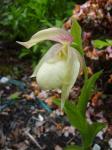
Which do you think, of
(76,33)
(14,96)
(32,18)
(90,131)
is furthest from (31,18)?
(76,33)

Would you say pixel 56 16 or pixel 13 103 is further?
pixel 56 16

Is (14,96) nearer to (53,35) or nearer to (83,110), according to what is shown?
(83,110)

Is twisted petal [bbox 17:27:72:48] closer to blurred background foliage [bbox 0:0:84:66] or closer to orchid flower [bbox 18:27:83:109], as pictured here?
orchid flower [bbox 18:27:83:109]

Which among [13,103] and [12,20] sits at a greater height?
[12,20]

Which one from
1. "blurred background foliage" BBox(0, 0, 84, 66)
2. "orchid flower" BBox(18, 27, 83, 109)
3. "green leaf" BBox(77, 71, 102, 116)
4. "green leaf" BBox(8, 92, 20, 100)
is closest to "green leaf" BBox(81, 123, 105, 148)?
"green leaf" BBox(77, 71, 102, 116)

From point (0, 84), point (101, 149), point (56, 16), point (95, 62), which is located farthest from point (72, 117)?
point (56, 16)

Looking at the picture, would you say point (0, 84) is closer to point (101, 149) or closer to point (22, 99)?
point (22, 99)
